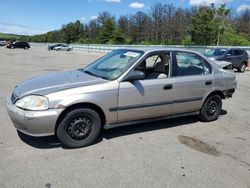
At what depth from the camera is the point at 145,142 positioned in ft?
15.3

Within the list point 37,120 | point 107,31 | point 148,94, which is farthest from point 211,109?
point 107,31

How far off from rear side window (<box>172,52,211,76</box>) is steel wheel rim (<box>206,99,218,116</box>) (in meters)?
0.72

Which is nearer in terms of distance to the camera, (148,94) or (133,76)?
(133,76)

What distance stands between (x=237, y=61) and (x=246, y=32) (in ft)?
170

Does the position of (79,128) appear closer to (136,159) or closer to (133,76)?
(136,159)

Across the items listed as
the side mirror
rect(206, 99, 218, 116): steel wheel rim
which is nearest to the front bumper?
the side mirror

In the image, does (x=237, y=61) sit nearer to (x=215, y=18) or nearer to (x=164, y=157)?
(x=164, y=157)

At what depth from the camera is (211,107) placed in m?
6.02

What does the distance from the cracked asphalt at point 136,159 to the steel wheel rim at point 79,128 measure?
0.74 feet

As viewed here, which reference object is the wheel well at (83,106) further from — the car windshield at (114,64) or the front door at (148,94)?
the car windshield at (114,64)

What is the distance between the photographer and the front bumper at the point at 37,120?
3.93 meters

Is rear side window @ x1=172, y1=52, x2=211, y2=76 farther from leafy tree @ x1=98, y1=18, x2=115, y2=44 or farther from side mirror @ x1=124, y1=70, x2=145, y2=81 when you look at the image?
leafy tree @ x1=98, y1=18, x2=115, y2=44

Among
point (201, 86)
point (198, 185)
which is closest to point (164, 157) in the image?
point (198, 185)

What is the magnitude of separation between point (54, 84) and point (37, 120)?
725 mm
